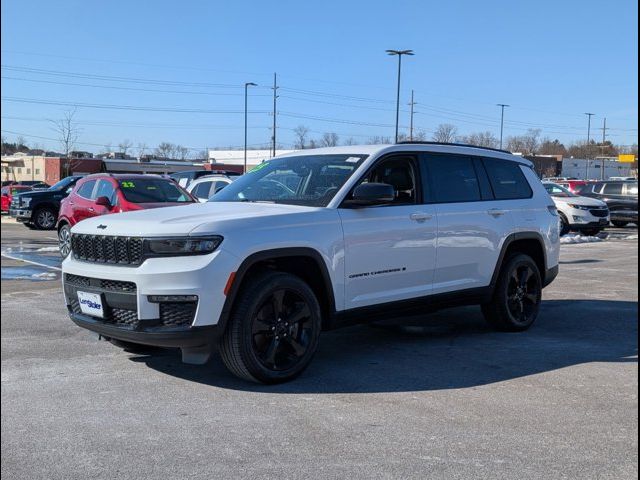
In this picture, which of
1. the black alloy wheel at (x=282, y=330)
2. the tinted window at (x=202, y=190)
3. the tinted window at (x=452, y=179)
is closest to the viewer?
the black alloy wheel at (x=282, y=330)

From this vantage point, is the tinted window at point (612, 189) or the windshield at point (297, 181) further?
the tinted window at point (612, 189)

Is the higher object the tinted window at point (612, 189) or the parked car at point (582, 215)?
the tinted window at point (612, 189)

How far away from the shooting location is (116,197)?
1341 centimetres

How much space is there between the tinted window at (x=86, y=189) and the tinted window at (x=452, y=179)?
930 centimetres

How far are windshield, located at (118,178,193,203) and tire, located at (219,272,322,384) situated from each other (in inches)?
340

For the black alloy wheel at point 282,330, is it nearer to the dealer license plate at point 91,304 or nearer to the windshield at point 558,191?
the dealer license plate at point 91,304

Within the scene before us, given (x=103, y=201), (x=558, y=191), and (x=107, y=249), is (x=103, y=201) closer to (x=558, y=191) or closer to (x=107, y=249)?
(x=107, y=249)

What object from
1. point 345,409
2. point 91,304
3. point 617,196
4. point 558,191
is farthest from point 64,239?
point 617,196

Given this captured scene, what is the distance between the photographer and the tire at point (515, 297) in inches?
283

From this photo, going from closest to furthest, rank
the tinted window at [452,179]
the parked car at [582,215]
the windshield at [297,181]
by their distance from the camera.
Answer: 1. the windshield at [297,181]
2. the tinted window at [452,179]
3. the parked car at [582,215]

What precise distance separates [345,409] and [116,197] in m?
9.82

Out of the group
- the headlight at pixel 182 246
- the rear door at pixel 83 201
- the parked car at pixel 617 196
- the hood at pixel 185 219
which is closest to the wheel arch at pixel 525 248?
the hood at pixel 185 219

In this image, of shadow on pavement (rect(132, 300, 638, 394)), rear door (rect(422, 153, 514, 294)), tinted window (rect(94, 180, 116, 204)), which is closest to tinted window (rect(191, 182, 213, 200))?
tinted window (rect(94, 180, 116, 204))

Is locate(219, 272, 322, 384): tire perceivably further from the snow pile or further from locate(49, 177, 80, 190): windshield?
locate(49, 177, 80, 190): windshield
